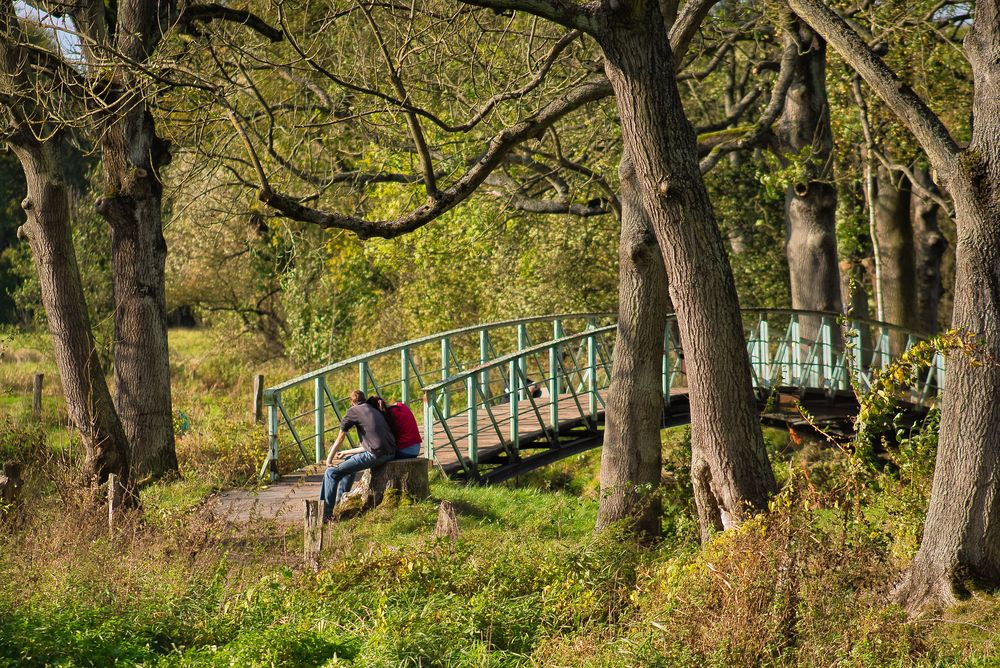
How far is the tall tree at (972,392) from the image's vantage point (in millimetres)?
7352

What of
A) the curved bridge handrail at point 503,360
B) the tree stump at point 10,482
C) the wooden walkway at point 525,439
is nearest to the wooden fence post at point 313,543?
the wooden walkway at point 525,439

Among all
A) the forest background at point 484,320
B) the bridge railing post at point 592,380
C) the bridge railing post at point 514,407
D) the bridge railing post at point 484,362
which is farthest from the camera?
the bridge railing post at point 484,362

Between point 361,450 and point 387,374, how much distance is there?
1565 cm

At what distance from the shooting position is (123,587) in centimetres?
733

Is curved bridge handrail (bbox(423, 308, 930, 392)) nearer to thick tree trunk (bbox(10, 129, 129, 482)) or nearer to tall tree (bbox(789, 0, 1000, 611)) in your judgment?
tall tree (bbox(789, 0, 1000, 611))

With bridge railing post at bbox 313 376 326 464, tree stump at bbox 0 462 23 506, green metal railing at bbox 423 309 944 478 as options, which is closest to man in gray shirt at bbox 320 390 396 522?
green metal railing at bbox 423 309 944 478

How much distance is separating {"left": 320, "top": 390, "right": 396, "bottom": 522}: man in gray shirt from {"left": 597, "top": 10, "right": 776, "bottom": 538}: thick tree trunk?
3.64 metres

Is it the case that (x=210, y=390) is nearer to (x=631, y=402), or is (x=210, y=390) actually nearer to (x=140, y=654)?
(x=631, y=402)

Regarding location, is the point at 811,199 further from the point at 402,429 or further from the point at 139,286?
the point at 139,286

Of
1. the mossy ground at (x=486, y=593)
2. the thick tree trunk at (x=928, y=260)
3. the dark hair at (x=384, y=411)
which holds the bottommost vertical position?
the mossy ground at (x=486, y=593)

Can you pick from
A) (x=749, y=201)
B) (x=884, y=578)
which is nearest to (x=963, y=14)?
(x=749, y=201)

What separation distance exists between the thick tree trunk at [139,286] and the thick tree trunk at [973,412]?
864 centimetres

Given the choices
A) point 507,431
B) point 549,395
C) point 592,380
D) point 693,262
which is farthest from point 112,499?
point 549,395

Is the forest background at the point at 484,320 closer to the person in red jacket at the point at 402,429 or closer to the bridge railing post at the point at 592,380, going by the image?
the person in red jacket at the point at 402,429
